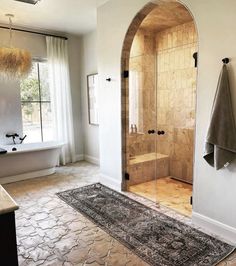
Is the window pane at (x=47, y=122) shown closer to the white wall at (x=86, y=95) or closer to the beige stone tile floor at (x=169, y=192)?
the white wall at (x=86, y=95)

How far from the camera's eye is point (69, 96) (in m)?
5.38

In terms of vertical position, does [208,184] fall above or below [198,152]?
below

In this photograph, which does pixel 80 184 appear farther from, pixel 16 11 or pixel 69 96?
pixel 16 11

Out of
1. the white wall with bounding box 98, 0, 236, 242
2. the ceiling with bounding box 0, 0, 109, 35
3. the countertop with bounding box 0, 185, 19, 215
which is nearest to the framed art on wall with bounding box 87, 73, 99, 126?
the ceiling with bounding box 0, 0, 109, 35

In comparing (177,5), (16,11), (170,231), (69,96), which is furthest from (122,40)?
(170,231)

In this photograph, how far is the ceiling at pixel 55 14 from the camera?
3658mm

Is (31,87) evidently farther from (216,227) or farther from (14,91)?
(216,227)

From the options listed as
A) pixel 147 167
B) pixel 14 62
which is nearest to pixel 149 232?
pixel 147 167

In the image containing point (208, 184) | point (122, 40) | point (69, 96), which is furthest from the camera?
point (69, 96)

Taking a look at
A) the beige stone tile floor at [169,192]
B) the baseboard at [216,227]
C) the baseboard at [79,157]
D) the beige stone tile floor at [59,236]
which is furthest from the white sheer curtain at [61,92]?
the baseboard at [216,227]

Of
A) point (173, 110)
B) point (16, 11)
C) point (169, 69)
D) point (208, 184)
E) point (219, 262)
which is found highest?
point (16, 11)

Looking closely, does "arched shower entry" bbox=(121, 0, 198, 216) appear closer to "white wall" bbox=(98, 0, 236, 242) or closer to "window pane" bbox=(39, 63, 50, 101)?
"white wall" bbox=(98, 0, 236, 242)

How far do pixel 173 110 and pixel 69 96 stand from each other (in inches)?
94.5

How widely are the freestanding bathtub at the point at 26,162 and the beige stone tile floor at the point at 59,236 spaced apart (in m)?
0.41
